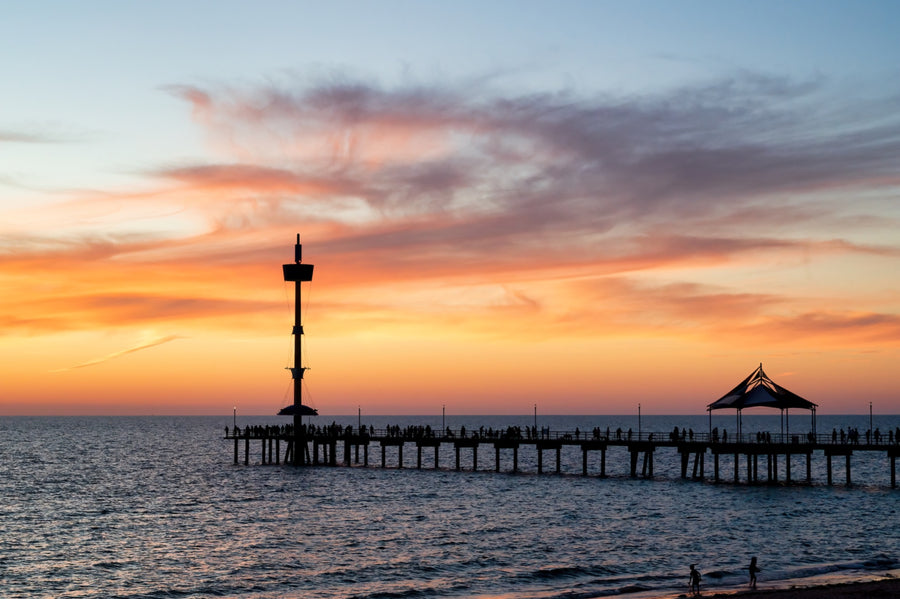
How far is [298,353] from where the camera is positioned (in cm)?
11725

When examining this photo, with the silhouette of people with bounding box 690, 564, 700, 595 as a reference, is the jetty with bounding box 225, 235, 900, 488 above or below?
above

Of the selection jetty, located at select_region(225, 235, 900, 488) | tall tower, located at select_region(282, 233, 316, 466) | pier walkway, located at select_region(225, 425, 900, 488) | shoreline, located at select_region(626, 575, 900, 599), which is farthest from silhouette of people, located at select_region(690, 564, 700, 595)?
tall tower, located at select_region(282, 233, 316, 466)

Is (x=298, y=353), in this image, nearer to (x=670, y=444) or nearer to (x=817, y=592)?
(x=670, y=444)

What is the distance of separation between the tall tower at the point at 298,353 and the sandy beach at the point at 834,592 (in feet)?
242

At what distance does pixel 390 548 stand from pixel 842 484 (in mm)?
50663

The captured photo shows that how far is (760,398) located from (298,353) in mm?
56630

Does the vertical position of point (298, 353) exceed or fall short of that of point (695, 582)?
it exceeds it

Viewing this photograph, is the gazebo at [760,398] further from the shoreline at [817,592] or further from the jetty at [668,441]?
the shoreline at [817,592]

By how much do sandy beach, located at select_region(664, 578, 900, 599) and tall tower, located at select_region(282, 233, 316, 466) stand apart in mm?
73639

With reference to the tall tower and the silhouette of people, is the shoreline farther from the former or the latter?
the tall tower

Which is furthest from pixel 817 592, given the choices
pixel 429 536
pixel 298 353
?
pixel 298 353

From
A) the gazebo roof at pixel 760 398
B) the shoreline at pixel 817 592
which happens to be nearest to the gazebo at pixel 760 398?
the gazebo roof at pixel 760 398

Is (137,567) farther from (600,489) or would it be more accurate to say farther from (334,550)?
(600,489)

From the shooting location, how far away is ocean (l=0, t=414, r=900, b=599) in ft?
159
